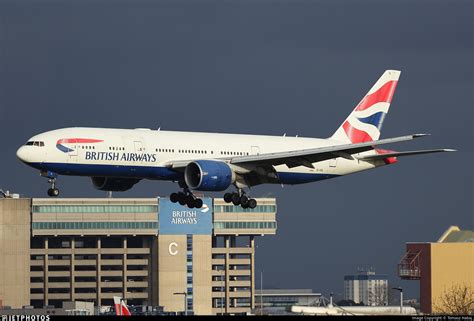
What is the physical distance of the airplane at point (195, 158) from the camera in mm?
119188

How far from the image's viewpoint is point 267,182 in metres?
128

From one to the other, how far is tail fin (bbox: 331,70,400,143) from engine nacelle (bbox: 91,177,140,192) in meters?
23.0

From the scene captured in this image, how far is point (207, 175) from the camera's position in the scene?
12100 cm

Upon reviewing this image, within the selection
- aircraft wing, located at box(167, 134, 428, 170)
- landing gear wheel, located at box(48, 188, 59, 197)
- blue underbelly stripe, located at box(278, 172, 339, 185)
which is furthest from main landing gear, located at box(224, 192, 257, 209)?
landing gear wheel, located at box(48, 188, 59, 197)

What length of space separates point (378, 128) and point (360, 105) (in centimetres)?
289

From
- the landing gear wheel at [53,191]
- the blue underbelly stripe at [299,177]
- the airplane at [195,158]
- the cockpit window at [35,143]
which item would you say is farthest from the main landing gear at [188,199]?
the cockpit window at [35,143]

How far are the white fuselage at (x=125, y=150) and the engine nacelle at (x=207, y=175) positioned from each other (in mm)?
1520

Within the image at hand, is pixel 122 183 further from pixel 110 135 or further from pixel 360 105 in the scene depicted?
pixel 360 105

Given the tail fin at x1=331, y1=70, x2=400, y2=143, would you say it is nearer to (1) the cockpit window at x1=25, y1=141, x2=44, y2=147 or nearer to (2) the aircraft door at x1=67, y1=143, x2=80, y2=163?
(2) the aircraft door at x1=67, y1=143, x2=80, y2=163

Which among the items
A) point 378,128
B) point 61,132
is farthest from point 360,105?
point 61,132

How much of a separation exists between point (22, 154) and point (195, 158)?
48.1 feet

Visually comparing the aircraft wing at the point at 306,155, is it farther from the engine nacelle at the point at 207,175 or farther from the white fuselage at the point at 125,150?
the white fuselage at the point at 125,150

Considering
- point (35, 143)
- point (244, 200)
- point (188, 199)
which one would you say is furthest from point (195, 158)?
point (35, 143)

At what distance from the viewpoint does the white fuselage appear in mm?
118812
